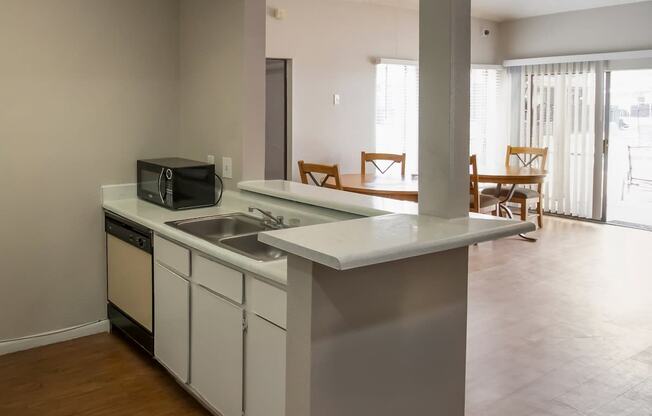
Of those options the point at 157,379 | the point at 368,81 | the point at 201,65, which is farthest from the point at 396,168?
the point at 157,379

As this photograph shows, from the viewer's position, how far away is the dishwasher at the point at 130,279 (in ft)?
10.5

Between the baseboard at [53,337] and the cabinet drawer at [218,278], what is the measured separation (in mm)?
1378

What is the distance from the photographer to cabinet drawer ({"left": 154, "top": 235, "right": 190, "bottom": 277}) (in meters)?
2.79

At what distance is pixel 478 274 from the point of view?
5.28 metres

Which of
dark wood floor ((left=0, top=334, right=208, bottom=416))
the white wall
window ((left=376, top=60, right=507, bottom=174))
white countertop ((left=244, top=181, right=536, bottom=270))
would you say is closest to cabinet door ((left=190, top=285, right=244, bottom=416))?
dark wood floor ((left=0, top=334, right=208, bottom=416))

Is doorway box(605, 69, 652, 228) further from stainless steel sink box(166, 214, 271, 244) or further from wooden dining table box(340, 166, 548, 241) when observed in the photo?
stainless steel sink box(166, 214, 271, 244)

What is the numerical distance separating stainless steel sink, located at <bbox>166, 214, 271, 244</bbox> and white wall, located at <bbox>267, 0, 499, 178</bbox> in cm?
314

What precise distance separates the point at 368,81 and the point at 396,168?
1.09 meters

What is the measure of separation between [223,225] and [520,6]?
5.67 m

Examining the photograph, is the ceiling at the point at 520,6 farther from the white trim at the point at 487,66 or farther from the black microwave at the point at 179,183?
the black microwave at the point at 179,183

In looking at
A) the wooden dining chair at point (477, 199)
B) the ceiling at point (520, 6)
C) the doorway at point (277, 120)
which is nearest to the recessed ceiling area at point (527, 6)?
the ceiling at point (520, 6)

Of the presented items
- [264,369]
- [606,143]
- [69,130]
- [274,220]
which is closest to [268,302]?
[264,369]

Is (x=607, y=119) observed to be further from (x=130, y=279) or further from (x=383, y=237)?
(x=383, y=237)

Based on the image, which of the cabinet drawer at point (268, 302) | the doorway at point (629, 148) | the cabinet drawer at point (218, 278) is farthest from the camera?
the doorway at point (629, 148)
